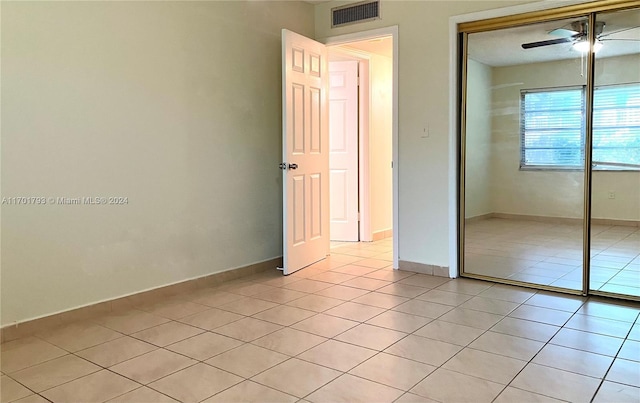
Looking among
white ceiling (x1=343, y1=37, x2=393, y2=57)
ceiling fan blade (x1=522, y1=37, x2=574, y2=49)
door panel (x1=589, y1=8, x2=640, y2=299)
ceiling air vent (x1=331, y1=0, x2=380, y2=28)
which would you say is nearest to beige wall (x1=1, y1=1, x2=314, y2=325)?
ceiling air vent (x1=331, y1=0, x2=380, y2=28)

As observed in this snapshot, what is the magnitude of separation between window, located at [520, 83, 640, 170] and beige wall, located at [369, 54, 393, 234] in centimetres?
229

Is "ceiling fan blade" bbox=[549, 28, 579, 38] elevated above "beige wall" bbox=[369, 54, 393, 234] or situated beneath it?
elevated above

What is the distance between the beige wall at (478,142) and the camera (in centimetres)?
420

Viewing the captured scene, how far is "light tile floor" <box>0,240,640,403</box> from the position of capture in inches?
87.4

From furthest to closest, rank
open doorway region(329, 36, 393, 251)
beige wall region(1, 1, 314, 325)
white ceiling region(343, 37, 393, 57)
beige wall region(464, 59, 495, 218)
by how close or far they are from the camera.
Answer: open doorway region(329, 36, 393, 251) → white ceiling region(343, 37, 393, 57) → beige wall region(464, 59, 495, 218) → beige wall region(1, 1, 314, 325)

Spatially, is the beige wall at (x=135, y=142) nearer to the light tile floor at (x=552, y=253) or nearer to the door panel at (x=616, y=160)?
the light tile floor at (x=552, y=253)

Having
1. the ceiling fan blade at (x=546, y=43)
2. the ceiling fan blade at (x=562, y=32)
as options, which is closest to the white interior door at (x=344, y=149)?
the ceiling fan blade at (x=546, y=43)

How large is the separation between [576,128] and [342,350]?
2.52 meters

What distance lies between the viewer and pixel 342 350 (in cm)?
268

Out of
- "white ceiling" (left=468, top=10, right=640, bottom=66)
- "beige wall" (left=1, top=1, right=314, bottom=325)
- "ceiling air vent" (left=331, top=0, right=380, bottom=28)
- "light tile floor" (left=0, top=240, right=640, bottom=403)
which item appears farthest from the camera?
"ceiling air vent" (left=331, top=0, right=380, bottom=28)

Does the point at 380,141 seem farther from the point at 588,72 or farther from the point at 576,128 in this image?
the point at 588,72

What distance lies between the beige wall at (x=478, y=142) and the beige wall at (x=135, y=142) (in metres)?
1.74

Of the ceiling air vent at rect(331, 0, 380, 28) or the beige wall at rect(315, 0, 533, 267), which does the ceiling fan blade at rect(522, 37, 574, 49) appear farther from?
the ceiling air vent at rect(331, 0, 380, 28)

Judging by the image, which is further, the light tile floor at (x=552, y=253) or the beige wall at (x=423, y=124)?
the beige wall at (x=423, y=124)
